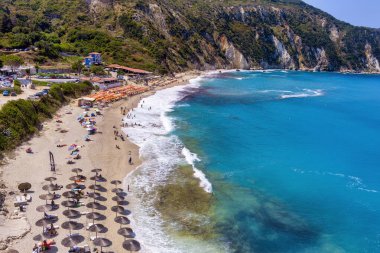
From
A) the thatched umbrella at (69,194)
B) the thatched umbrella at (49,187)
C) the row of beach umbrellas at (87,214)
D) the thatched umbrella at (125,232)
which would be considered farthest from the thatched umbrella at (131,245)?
the thatched umbrella at (49,187)

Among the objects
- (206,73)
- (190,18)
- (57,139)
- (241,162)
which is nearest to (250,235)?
(241,162)

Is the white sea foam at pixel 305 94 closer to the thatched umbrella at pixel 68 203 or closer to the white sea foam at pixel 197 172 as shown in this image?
the white sea foam at pixel 197 172

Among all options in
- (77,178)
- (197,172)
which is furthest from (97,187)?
Answer: (197,172)

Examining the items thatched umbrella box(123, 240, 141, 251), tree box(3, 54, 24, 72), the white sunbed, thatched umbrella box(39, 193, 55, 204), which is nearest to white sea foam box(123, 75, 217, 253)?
thatched umbrella box(123, 240, 141, 251)

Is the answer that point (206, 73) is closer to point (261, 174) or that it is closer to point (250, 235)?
point (261, 174)

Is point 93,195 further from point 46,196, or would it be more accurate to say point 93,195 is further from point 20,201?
point 20,201

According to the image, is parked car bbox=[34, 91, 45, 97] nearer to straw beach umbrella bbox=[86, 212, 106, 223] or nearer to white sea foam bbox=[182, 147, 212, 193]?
white sea foam bbox=[182, 147, 212, 193]
